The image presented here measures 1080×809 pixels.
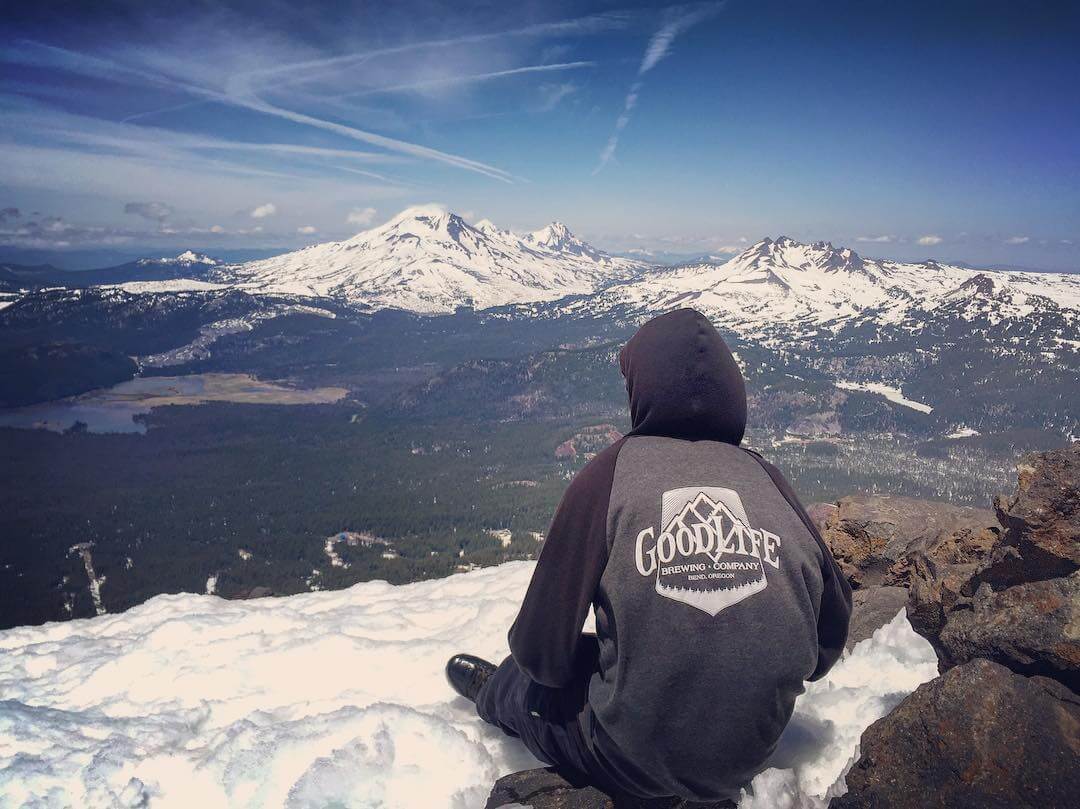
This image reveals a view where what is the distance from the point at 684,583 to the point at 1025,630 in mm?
3637

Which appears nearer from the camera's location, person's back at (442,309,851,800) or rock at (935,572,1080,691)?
person's back at (442,309,851,800)

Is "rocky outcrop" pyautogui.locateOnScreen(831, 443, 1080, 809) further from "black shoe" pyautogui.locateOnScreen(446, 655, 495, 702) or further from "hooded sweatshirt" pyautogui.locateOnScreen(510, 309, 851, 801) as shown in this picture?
"black shoe" pyautogui.locateOnScreen(446, 655, 495, 702)

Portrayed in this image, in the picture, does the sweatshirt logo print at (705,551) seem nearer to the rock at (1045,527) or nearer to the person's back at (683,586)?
the person's back at (683,586)

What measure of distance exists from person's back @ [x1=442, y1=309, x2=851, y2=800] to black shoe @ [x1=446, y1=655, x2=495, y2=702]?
3182mm

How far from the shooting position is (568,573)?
4.34m

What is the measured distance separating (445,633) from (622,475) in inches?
288

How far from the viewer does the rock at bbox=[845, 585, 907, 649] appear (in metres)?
7.91

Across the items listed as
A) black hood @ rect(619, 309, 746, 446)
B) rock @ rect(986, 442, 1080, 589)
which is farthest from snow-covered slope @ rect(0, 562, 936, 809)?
black hood @ rect(619, 309, 746, 446)

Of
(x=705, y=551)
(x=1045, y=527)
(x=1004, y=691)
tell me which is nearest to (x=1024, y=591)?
(x=1045, y=527)

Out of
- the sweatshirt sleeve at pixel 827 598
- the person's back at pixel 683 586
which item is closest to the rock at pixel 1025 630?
the sweatshirt sleeve at pixel 827 598

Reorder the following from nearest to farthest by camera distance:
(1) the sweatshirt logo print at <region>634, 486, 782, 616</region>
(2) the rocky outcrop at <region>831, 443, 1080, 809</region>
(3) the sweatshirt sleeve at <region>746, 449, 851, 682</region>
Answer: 1. (1) the sweatshirt logo print at <region>634, 486, 782, 616</region>
2. (2) the rocky outcrop at <region>831, 443, 1080, 809</region>
3. (3) the sweatshirt sleeve at <region>746, 449, 851, 682</region>

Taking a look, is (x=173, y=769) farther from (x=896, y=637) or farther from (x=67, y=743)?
(x=896, y=637)

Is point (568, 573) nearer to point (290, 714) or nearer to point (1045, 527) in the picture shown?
point (1045, 527)

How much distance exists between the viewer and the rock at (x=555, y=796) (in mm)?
4973
